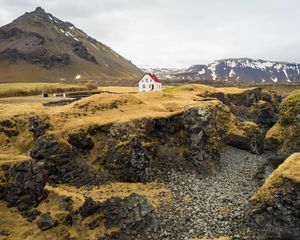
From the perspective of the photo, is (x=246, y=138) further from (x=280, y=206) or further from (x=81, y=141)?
(x=280, y=206)

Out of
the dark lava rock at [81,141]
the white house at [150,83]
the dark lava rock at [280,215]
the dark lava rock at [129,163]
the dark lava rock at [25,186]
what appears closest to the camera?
the dark lava rock at [280,215]

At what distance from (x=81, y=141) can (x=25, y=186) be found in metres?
15.1

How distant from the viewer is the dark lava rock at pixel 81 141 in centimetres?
4844

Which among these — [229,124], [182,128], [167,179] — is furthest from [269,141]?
[167,179]

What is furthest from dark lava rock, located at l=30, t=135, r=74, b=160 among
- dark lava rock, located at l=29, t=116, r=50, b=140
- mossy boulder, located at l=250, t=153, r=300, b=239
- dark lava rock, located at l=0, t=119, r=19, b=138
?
mossy boulder, located at l=250, t=153, r=300, b=239

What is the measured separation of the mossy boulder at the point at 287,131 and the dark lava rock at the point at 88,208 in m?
39.8

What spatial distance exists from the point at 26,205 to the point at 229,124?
45488 mm

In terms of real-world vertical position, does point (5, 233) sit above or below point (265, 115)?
above

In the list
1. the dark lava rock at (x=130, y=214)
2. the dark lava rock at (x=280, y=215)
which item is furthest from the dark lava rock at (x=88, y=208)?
the dark lava rock at (x=280, y=215)

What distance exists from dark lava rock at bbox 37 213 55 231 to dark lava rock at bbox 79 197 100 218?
9.53ft

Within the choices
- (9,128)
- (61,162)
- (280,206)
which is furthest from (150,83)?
(280,206)

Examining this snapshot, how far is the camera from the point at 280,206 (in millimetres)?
33969

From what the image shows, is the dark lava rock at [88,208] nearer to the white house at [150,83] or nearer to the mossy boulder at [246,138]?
the mossy boulder at [246,138]

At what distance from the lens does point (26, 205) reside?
33812 millimetres
